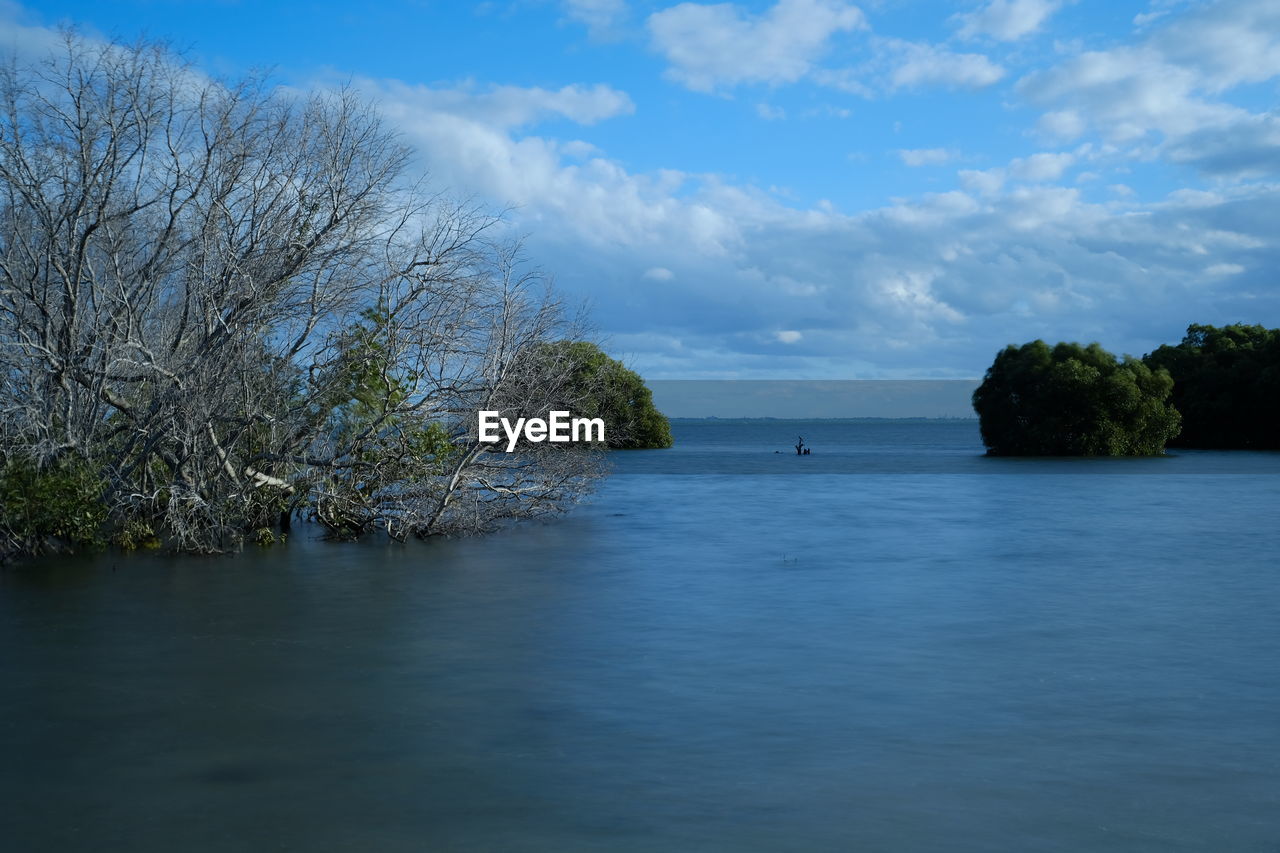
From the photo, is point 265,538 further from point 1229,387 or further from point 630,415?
point 1229,387

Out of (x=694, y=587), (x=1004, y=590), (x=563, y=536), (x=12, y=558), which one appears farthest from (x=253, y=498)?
(x=1004, y=590)

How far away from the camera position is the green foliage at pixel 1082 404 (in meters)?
57.2

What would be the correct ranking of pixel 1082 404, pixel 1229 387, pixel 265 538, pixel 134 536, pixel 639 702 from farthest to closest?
pixel 1229 387 < pixel 1082 404 < pixel 265 538 < pixel 134 536 < pixel 639 702

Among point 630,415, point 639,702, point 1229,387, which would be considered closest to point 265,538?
point 639,702

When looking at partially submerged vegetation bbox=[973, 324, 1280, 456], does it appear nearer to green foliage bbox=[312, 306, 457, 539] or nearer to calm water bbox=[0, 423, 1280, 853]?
calm water bbox=[0, 423, 1280, 853]

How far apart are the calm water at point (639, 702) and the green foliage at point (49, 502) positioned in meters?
0.72

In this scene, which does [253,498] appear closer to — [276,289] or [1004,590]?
[276,289]

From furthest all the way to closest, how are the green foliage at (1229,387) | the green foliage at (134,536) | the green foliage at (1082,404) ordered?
the green foliage at (1229,387)
the green foliage at (1082,404)
the green foliage at (134,536)

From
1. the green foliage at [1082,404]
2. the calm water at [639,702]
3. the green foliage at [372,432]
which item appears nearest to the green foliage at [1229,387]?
the green foliage at [1082,404]

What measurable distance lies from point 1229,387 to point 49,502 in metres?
73.6

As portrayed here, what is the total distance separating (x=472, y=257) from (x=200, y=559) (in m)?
5.91

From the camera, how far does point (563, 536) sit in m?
20.3

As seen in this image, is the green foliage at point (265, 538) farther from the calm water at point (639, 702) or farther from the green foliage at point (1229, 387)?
the green foliage at point (1229, 387)

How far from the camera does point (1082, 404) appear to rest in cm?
5778
